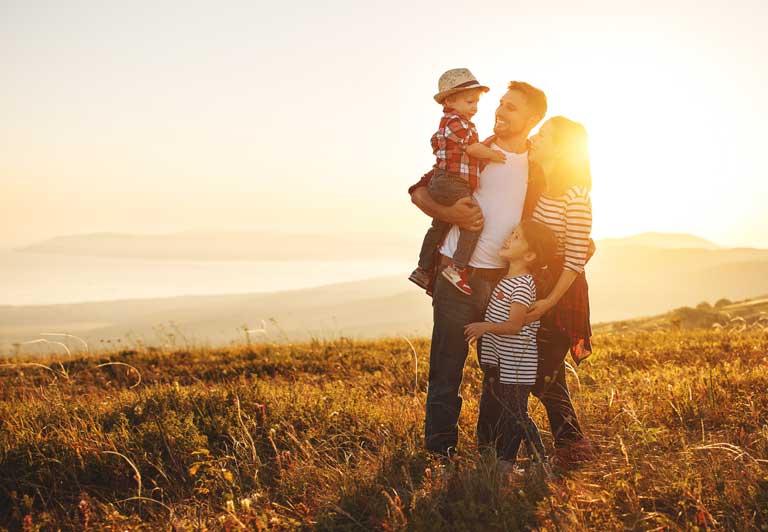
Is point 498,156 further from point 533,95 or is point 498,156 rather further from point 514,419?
point 514,419

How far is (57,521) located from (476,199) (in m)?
3.58

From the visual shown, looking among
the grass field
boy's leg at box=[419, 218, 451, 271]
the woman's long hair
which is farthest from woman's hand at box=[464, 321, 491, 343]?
the woman's long hair

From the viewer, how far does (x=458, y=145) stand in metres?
Answer: 4.57

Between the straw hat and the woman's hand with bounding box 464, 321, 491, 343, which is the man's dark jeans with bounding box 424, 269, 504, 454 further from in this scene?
the straw hat

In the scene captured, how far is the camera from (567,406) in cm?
500

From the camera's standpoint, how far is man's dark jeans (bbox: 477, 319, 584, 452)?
483cm

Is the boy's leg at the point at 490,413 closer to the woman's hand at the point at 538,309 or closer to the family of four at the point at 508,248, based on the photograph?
the family of four at the point at 508,248

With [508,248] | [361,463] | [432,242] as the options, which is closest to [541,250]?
[508,248]

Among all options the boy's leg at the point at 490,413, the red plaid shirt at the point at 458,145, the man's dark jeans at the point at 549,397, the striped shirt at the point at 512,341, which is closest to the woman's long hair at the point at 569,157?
the red plaid shirt at the point at 458,145

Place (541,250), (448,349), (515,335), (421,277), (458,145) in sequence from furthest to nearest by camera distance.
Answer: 1. (421,277)
2. (448,349)
3. (515,335)
4. (458,145)
5. (541,250)

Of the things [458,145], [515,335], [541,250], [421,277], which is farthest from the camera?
[421,277]

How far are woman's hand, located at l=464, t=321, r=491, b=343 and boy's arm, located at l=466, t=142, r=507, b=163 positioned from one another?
1122mm

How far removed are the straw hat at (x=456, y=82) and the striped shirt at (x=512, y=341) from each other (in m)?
1.34

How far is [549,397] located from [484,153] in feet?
6.16
